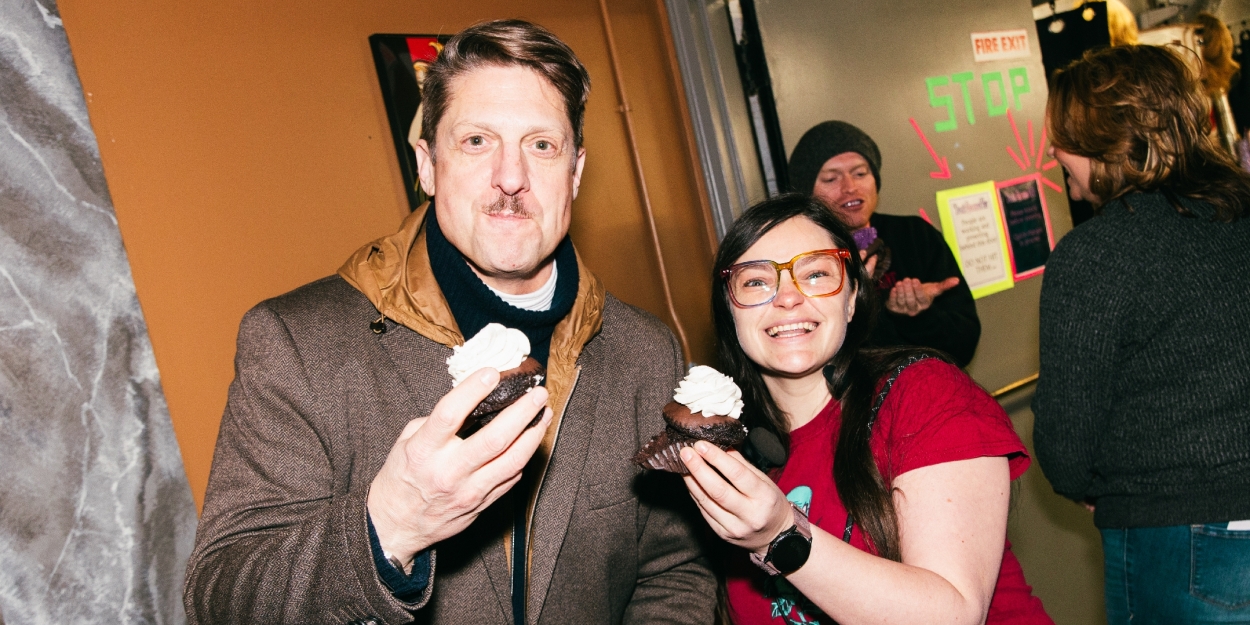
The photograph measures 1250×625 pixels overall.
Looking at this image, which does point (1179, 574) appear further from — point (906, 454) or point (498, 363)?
point (498, 363)

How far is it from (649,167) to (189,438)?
2.32 meters

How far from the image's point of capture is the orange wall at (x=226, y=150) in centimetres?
231

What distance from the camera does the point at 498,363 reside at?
5.91ft

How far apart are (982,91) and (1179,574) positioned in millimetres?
3214

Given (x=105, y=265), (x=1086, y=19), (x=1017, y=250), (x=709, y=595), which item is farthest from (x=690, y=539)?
(x=1086, y=19)

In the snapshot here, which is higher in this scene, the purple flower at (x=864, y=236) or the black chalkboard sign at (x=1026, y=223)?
the purple flower at (x=864, y=236)

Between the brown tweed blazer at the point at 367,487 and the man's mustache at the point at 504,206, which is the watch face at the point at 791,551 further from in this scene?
the man's mustache at the point at 504,206

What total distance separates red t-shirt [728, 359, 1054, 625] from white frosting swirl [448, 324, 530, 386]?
857mm

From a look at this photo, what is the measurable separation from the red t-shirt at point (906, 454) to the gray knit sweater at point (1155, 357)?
2.32 ft

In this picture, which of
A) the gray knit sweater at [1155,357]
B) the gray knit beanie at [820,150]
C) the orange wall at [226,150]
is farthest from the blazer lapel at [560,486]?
the gray knit beanie at [820,150]

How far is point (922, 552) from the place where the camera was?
1.79 meters

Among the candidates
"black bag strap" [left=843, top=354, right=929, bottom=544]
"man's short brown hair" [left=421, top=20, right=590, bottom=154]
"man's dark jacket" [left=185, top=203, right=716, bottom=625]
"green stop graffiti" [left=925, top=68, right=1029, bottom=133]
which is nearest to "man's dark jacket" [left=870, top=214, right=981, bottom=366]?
"green stop graffiti" [left=925, top=68, right=1029, bottom=133]

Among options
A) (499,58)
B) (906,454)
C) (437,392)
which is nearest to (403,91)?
(499,58)

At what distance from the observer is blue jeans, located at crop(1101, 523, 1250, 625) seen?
2.30m
